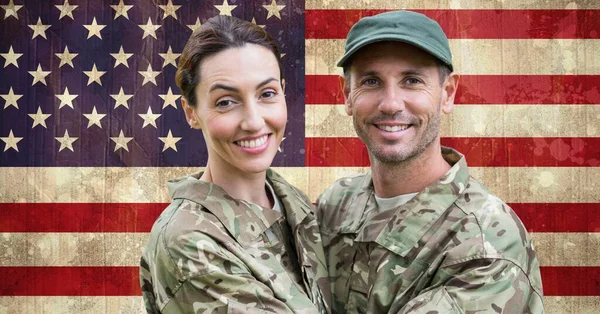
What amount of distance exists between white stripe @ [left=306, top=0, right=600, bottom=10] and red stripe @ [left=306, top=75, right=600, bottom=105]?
0.40m

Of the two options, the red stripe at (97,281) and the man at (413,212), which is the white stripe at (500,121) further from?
the man at (413,212)

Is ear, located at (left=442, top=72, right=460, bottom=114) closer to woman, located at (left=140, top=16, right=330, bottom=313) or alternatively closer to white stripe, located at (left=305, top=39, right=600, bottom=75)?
woman, located at (left=140, top=16, right=330, bottom=313)

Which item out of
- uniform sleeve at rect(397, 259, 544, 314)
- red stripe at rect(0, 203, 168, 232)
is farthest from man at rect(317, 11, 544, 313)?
red stripe at rect(0, 203, 168, 232)

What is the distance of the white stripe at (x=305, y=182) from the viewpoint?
3.69 m

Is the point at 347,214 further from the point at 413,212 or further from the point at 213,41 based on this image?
the point at 213,41

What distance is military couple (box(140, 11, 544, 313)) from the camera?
74.9 inches

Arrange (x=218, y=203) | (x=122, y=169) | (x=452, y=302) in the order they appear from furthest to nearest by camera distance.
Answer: (x=122, y=169), (x=218, y=203), (x=452, y=302)

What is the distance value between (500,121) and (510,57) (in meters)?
0.37

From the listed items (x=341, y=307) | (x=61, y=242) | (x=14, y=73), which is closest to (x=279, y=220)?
(x=341, y=307)

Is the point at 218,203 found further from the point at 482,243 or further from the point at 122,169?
the point at 122,169

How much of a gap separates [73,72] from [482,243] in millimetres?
2669

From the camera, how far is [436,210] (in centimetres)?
209

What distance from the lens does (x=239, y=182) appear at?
7.07 ft

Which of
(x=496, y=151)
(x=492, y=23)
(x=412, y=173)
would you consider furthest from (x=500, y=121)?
(x=412, y=173)
